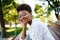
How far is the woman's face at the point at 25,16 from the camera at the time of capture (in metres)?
1.97

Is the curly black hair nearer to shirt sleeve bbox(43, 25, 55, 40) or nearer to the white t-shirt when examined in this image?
the white t-shirt

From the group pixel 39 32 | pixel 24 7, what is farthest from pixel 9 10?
pixel 39 32

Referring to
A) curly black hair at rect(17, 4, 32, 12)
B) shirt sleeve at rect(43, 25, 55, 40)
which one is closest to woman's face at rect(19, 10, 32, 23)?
curly black hair at rect(17, 4, 32, 12)

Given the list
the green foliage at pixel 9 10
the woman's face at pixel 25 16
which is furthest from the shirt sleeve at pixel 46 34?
the green foliage at pixel 9 10

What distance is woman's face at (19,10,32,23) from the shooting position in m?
1.97

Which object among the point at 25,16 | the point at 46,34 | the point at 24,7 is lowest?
the point at 46,34

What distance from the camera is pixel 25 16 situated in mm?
1968

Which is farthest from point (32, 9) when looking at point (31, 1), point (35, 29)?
point (35, 29)

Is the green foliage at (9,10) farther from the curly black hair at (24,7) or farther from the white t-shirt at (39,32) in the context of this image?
the white t-shirt at (39,32)

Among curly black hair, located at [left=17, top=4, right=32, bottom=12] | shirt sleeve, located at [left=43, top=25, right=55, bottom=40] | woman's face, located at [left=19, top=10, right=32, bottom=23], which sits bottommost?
shirt sleeve, located at [left=43, top=25, right=55, bottom=40]

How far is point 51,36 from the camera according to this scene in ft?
6.39

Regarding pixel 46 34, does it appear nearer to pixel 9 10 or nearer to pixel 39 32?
pixel 39 32

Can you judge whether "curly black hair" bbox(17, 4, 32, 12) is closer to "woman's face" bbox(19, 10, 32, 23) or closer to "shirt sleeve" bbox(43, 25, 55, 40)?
"woman's face" bbox(19, 10, 32, 23)

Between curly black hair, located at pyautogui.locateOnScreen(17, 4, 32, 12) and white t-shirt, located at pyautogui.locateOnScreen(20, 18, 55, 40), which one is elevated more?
curly black hair, located at pyautogui.locateOnScreen(17, 4, 32, 12)
